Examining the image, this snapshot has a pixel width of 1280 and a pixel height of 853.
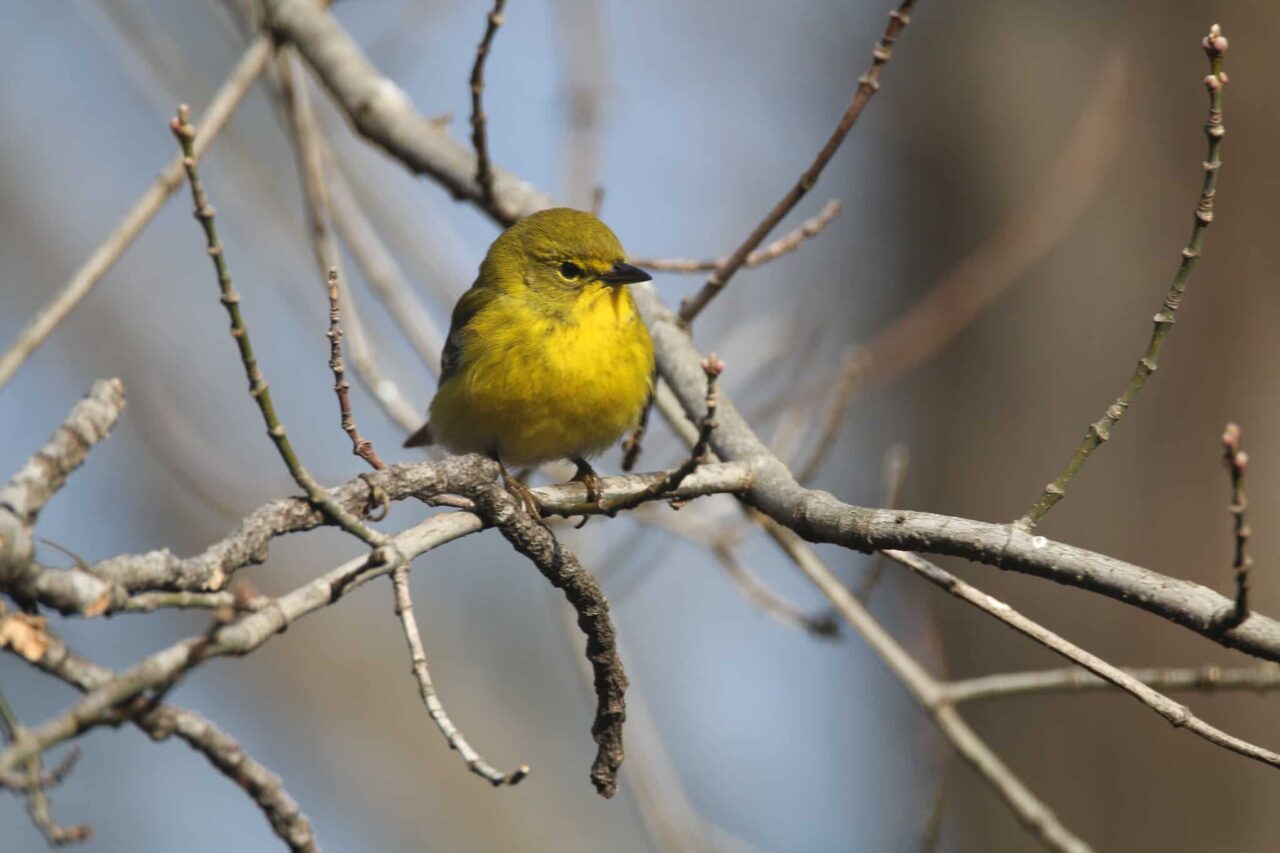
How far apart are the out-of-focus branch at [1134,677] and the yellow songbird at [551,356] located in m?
1.42

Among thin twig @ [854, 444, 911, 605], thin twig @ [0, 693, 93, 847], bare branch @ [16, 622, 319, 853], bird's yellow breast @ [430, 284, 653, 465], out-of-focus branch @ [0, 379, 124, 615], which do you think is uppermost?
thin twig @ [854, 444, 911, 605]

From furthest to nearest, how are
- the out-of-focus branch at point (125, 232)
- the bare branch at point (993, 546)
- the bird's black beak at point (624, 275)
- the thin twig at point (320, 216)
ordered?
the thin twig at point (320, 216), the bird's black beak at point (624, 275), the out-of-focus branch at point (125, 232), the bare branch at point (993, 546)

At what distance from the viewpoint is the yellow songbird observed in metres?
4.25

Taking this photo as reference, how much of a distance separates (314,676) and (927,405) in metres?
5.54

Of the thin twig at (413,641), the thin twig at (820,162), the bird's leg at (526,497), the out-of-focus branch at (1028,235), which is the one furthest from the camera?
the out-of-focus branch at (1028,235)

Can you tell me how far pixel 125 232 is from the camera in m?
3.62

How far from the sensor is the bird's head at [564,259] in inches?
183

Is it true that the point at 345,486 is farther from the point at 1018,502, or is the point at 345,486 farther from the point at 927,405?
the point at 927,405

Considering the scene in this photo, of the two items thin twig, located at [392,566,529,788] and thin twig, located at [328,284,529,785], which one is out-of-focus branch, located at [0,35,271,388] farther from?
thin twig, located at [392,566,529,788]

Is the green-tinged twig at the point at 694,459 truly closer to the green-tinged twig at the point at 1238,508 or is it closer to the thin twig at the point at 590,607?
the thin twig at the point at 590,607

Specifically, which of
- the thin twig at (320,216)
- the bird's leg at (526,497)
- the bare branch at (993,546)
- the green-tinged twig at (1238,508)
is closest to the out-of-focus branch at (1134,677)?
the bare branch at (993,546)

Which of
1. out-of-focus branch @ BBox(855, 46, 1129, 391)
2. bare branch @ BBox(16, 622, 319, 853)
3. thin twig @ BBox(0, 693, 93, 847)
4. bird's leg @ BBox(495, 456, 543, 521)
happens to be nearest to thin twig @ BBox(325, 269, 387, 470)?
bird's leg @ BBox(495, 456, 543, 521)

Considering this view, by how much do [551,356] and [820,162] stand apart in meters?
1.13

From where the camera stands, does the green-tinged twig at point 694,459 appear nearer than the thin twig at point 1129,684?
No
